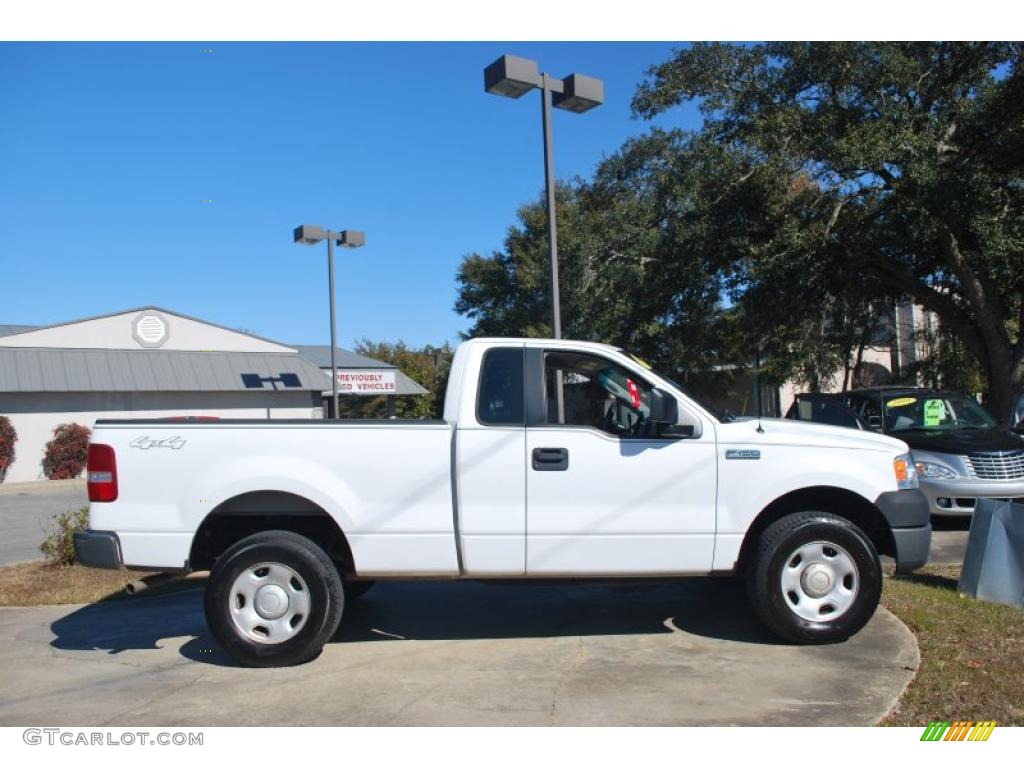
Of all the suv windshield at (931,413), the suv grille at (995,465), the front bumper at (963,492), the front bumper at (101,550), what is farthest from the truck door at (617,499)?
the suv windshield at (931,413)

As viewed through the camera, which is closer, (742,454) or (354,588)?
(742,454)

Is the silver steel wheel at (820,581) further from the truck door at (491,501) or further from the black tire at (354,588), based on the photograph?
the black tire at (354,588)

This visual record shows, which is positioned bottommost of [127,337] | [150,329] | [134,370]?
[134,370]

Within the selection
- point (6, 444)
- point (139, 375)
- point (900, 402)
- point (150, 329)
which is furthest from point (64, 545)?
point (150, 329)

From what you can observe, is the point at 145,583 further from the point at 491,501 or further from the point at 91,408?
the point at 91,408

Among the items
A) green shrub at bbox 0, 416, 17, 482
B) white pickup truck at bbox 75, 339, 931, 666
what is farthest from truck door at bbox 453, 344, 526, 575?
green shrub at bbox 0, 416, 17, 482

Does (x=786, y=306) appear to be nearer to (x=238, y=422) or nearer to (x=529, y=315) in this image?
(x=238, y=422)

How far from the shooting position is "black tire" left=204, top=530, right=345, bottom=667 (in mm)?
5551

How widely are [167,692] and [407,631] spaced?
182cm

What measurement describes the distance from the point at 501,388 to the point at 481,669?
180 cm

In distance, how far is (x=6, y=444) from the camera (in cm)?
2459

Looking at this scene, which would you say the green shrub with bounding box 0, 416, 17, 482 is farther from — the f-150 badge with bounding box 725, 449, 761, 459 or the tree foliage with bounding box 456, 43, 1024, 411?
the f-150 badge with bounding box 725, 449, 761, 459

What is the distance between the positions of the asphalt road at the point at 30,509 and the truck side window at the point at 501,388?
25.0ft

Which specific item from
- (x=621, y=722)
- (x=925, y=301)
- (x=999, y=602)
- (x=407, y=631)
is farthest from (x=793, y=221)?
(x=621, y=722)
